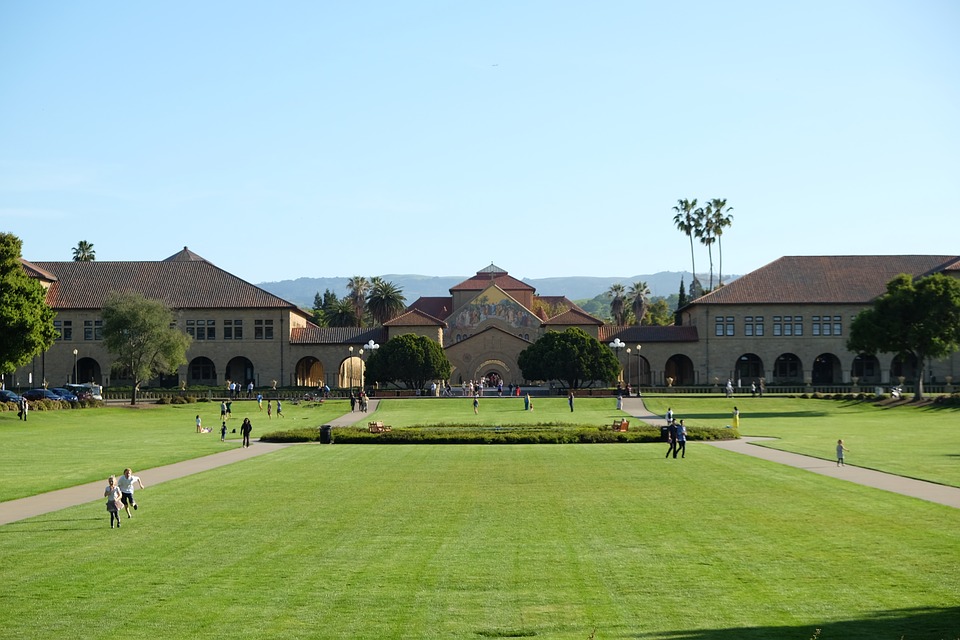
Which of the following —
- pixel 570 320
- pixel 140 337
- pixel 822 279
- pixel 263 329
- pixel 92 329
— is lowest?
pixel 140 337

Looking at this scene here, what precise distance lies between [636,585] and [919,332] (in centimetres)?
6232

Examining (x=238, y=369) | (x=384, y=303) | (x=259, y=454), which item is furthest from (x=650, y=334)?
(x=259, y=454)

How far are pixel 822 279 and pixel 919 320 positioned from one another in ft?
102

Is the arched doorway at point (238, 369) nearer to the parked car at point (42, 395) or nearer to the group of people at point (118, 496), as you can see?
the parked car at point (42, 395)

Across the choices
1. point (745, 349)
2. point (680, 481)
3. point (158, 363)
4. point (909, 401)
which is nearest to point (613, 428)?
point (680, 481)

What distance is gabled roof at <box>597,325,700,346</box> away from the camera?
332 feet

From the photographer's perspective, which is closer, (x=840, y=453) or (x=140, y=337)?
(x=840, y=453)

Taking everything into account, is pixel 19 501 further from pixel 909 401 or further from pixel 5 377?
pixel 5 377

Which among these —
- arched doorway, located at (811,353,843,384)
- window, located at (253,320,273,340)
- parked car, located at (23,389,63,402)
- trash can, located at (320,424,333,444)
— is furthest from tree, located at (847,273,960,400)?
parked car, located at (23,389,63,402)

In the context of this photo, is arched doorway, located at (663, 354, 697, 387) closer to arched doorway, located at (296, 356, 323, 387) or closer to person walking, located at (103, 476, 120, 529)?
arched doorway, located at (296, 356, 323, 387)

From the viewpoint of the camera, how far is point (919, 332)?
72.1 metres

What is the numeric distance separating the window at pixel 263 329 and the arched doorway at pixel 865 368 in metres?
53.2

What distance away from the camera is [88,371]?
341 ft

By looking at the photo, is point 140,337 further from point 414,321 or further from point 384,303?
point 384,303
